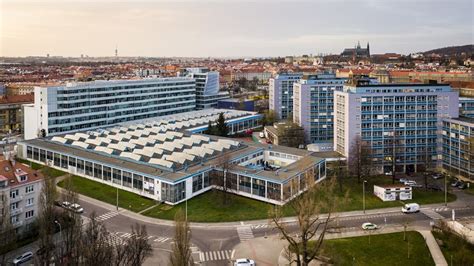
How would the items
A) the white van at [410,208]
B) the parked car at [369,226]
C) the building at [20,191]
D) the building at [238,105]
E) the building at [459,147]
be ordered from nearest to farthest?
the building at [20,191]
the parked car at [369,226]
the white van at [410,208]
the building at [459,147]
the building at [238,105]

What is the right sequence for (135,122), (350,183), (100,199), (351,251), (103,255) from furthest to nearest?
(135,122) < (350,183) < (100,199) < (351,251) < (103,255)

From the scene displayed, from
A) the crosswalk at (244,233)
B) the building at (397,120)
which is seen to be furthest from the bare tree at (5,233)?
the building at (397,120)

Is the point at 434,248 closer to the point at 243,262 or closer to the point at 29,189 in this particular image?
the point at 243,262

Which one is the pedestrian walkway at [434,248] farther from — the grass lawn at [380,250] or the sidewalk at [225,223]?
the sidewalk at [225,223]

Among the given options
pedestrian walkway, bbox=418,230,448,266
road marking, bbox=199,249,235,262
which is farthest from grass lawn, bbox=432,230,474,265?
road marking, bbox=199,249,235,262

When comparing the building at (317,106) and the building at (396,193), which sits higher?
the building at (317,106)

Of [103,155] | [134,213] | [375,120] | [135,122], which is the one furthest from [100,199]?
[135,122]

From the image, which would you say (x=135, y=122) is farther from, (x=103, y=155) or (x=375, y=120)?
(x=375, y=120)

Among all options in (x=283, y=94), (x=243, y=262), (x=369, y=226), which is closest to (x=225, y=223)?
(x=243, y=262)
